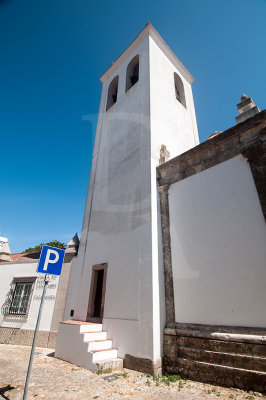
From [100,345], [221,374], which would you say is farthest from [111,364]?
[221,374]

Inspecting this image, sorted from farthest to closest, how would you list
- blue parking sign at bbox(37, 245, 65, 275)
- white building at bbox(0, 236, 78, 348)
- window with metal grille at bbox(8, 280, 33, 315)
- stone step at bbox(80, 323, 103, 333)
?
window with metal grille at bbox(8, 280, 33, 315), white building at bbox(0, 236, 78, 348), stone step at bbox(80, 323, 103, 333), blue parking sign at bbox(37, 245, 65, 275)

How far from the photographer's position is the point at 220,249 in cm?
486

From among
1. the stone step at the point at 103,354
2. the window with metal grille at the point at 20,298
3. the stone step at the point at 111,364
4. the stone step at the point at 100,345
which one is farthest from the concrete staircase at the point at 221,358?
the window with metal grille at the point at 20,298

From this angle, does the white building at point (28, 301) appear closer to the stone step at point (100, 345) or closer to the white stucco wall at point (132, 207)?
the white stucco wall at point (132, 207)

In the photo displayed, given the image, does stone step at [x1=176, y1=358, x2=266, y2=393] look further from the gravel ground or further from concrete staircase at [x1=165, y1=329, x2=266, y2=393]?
the gravel ground

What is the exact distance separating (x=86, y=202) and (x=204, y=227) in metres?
5.70

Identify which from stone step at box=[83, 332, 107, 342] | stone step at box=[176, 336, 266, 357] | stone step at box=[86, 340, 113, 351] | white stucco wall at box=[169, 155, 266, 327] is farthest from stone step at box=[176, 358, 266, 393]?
stone step at box=[83, 332, 107, 342]

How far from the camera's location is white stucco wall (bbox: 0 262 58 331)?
8.19 meters

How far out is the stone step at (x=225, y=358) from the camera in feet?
12.0

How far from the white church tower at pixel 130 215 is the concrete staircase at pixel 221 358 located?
548 mm

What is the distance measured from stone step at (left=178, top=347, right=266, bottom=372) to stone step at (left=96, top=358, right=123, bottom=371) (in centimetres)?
149

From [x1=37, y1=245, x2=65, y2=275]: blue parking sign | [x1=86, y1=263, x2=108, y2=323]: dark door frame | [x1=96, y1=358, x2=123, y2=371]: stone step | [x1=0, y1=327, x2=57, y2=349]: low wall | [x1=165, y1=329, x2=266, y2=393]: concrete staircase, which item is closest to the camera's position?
[x1=37, y1=245, x2=65, y2=275]: blue parking sign

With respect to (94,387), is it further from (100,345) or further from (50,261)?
(50,261)

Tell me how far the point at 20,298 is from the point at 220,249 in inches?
350
